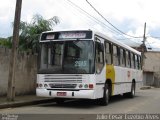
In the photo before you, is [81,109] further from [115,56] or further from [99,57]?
[115,56]

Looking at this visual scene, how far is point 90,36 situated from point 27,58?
5.31 meters

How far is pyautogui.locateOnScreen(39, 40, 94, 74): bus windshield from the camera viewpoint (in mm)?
16219

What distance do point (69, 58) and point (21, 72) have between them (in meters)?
4.50

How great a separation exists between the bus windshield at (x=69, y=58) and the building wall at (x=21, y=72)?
239 centimetres

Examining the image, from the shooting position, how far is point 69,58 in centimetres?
1648

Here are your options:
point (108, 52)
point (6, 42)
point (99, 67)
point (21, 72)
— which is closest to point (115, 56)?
point (108, 52)

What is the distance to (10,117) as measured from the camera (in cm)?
1240

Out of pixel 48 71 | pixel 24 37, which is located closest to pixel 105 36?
pixel 48 71

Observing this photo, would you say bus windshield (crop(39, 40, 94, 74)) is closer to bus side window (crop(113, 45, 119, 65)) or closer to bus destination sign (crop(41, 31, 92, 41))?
bus destination sign (crop(41, 31, 92, 41))

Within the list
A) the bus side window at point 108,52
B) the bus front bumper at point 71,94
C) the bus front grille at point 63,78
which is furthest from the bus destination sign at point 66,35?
the bus front bumper at point 71,94

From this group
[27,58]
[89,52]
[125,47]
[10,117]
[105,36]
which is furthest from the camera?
[125,47]

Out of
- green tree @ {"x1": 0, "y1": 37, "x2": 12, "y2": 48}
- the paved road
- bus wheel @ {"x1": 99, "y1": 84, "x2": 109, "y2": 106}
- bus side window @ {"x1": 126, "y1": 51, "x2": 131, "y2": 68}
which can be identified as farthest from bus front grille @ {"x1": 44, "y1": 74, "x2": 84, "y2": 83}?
green tree @ {"x1": 0, "y1": 37, "x2": 12, "y2": 48}

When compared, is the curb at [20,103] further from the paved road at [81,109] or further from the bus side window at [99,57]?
the bus side window at [99,57]

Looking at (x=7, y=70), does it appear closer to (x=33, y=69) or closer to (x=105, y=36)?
(x=33, y=69)
